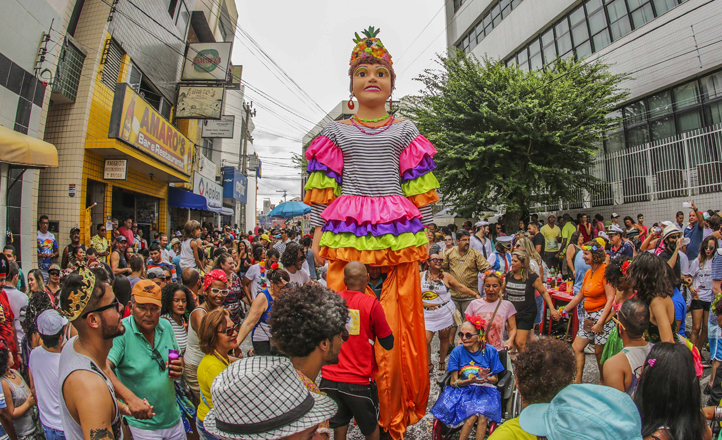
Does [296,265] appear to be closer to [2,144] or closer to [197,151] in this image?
[2,144]

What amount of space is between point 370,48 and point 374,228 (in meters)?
1.63

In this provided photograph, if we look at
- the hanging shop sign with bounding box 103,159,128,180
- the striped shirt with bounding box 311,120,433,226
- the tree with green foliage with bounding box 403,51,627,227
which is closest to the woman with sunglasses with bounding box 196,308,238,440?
the striped shirt with bounding box 311,120,433,226

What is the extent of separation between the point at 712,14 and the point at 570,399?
1363 centimetres

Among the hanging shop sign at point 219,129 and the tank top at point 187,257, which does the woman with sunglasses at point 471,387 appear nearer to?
the tank top at point 187,257

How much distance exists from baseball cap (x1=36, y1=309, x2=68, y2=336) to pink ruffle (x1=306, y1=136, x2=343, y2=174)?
6.82ft

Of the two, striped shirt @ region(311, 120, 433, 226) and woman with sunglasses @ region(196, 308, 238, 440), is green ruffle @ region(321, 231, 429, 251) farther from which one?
woman with sunglasses @ region(196, 308, 238, 440)

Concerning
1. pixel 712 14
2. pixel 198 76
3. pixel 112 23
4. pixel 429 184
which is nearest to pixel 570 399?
→ pixel 429 184

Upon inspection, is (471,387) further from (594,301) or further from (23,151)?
(23,151)

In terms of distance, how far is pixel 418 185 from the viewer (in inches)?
140

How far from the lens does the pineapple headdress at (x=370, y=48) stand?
147 inches

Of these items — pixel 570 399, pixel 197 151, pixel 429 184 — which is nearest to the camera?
pixel 570 399

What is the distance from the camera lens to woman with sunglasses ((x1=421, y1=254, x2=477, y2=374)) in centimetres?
509

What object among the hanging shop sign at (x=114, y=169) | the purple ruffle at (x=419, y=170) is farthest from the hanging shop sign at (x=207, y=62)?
the purple ruffle at (x=419, y=170)

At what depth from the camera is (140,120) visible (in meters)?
10.5
